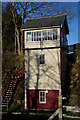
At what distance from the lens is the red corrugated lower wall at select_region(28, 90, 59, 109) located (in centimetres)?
1003

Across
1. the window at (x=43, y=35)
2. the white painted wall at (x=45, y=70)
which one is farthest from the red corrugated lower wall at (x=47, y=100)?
the window at (x=43, y=35)

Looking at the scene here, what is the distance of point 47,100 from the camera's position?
1014 centimetres

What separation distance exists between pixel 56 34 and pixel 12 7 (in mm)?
10469

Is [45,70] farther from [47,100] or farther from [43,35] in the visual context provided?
[43,35]

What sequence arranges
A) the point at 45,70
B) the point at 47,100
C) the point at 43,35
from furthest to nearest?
the point at 43,35 < the point at 45,70 < the point at 47,100

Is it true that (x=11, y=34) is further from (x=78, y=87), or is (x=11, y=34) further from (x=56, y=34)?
(x=78, y=87)

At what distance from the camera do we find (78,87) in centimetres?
1140

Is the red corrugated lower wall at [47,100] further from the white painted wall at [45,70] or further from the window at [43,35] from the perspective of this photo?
the window at [43,35]

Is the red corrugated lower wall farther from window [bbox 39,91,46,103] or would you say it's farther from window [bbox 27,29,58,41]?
window [bbox 27,29,58,41]

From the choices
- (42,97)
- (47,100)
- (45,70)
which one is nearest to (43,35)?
(45,70)

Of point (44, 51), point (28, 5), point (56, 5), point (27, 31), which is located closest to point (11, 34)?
point (28, 5)

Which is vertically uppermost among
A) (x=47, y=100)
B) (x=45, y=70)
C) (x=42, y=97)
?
(x=45, y=70)

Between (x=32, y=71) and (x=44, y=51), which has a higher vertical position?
(x=44, y=51)

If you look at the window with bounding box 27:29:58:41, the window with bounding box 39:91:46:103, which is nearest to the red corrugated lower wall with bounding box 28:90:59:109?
the window with bounding box 39:91:46:103
